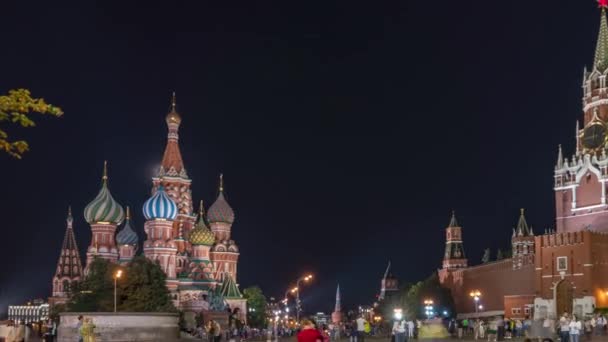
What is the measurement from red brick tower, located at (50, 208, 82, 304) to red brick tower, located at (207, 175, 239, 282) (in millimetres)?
14414

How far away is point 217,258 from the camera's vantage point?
94.2 meters

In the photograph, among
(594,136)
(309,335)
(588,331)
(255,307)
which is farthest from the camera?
(255,307)

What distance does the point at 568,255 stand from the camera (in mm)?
65438

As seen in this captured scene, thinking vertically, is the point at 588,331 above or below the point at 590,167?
below

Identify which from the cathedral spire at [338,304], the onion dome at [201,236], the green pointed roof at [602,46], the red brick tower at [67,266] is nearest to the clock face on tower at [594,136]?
the green pointed roof at [602,46]

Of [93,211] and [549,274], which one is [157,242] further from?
[549,274]

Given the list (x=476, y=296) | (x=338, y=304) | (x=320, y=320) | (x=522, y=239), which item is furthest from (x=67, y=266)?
(x=338, y=304)

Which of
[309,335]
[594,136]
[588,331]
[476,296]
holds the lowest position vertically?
[588,331]

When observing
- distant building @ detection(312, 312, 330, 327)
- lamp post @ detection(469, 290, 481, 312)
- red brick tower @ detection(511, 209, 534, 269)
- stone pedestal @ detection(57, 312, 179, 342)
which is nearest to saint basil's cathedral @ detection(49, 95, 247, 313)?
distant building @ detection(312, 312, 330, 327)

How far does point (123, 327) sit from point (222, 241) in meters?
60.1

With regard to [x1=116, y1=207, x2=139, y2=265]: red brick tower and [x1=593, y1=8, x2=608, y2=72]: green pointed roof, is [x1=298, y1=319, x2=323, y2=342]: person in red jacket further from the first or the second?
[x1=116, y1=207, x2=139, y2=265]: red brick tower

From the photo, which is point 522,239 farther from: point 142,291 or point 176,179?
point 142,291

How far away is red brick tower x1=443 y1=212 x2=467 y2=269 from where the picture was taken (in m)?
101

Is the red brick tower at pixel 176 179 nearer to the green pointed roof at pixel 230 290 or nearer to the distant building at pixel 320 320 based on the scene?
the green pointed roof at pixel 230 290
